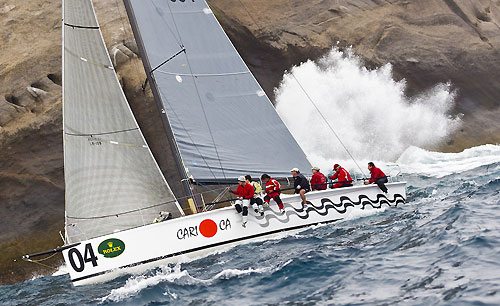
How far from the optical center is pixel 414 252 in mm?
7395

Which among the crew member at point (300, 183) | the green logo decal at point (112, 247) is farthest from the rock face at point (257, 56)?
the crew member at point (300, 183)

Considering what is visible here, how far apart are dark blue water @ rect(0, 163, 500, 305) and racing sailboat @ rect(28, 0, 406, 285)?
1.68 feet

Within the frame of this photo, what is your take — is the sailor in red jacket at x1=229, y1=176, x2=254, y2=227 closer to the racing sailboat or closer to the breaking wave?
the racing sailboat

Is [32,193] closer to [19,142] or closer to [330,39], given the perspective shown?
[19,142]

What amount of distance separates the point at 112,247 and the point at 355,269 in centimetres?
418

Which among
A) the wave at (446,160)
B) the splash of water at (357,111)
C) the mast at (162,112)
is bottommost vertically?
the wave at (446,160)

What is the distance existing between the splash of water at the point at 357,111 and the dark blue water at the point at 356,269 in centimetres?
727

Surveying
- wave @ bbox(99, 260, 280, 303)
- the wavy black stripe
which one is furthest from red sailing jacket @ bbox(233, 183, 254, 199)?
wave @ bbox(99, 260, 280, 303)

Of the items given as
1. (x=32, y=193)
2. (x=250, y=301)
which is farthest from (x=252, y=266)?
(x=32, y=193)

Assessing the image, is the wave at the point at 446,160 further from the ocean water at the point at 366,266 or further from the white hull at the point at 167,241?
the white hull at the point at 167,241

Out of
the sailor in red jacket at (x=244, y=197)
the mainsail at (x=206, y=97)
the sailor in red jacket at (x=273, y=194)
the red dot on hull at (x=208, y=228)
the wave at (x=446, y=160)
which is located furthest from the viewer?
the wave at (x=446, y=160)

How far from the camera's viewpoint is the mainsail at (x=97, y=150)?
33.4 ft

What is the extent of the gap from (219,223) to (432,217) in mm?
3529

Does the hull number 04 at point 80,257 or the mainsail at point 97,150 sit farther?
the mainsail at point 97,150
